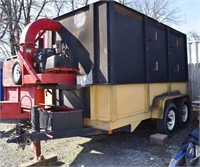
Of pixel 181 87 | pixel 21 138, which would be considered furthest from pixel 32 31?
pixel 181 87

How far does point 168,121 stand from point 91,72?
257 cm

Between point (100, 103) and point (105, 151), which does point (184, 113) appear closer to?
point (105, 151)

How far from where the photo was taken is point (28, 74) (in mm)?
3898

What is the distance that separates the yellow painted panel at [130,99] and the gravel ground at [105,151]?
782 mm

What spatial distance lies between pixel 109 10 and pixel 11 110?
8.41ft

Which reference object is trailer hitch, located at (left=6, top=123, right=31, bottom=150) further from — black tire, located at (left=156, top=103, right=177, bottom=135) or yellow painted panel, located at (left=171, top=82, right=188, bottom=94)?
yellow painted panel, located at (left=171, top=82, right=188, bottom=94)

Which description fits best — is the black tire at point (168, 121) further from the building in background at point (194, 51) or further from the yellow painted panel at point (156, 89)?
the building in background at point (194, 51)

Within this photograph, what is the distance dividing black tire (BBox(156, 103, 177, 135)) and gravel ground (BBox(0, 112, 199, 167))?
0.64 feet

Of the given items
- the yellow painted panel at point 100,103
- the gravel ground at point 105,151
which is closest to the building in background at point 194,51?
the gravel ground at point 105,151

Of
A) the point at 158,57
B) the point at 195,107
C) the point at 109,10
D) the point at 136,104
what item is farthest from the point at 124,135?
the point at 109,10

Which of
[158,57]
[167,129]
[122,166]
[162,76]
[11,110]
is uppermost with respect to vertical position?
[158,57]

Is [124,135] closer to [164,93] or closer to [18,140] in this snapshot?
[164,93]

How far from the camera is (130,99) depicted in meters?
4.02

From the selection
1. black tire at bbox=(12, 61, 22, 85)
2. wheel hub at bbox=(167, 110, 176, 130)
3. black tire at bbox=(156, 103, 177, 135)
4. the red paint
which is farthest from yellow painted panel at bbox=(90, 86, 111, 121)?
wheel hub at bbox=(167, 110, 176, 130)
